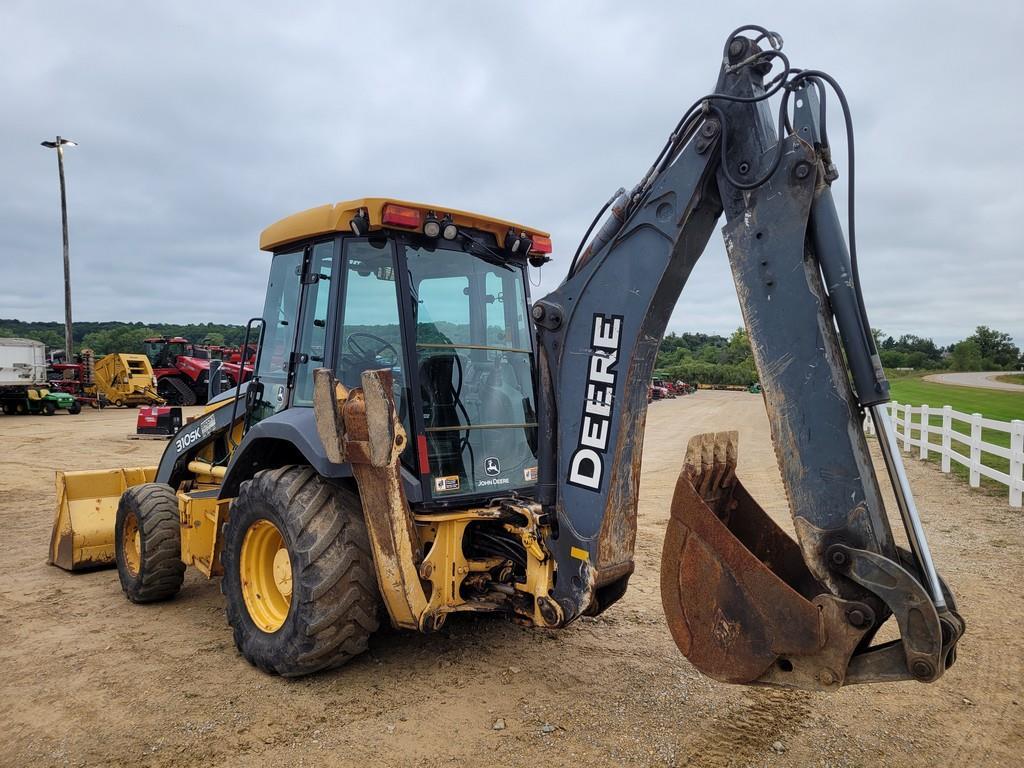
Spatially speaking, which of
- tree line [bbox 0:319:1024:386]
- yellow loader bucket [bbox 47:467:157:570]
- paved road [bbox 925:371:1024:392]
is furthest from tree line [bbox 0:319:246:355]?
paved road [bbox 925:371:1024:392]

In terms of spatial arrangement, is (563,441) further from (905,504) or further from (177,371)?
(177,371)

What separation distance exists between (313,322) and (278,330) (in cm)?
58

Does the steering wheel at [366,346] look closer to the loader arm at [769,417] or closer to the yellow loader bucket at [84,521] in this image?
the loader arm at [769,417]

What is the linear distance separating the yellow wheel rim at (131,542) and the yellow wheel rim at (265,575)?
5.59 ft

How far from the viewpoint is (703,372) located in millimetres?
65188

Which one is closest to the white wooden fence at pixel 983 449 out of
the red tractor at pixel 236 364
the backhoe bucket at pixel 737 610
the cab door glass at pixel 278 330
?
the backhoe bucket at pixel 737 610

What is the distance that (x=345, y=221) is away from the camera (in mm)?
4020

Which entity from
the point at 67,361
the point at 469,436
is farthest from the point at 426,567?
the point at 67,361

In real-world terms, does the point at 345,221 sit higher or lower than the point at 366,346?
higher

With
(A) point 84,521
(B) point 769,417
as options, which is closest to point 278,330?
(A) point 84,521

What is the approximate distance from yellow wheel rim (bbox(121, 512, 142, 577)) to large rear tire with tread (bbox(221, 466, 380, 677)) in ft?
5.91

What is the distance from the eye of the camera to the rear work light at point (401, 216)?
3852mm

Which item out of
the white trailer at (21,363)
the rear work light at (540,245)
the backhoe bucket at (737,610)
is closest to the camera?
the backhoe bucket at (737,610)

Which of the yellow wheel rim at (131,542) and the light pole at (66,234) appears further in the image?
the light pole at (66,234)
